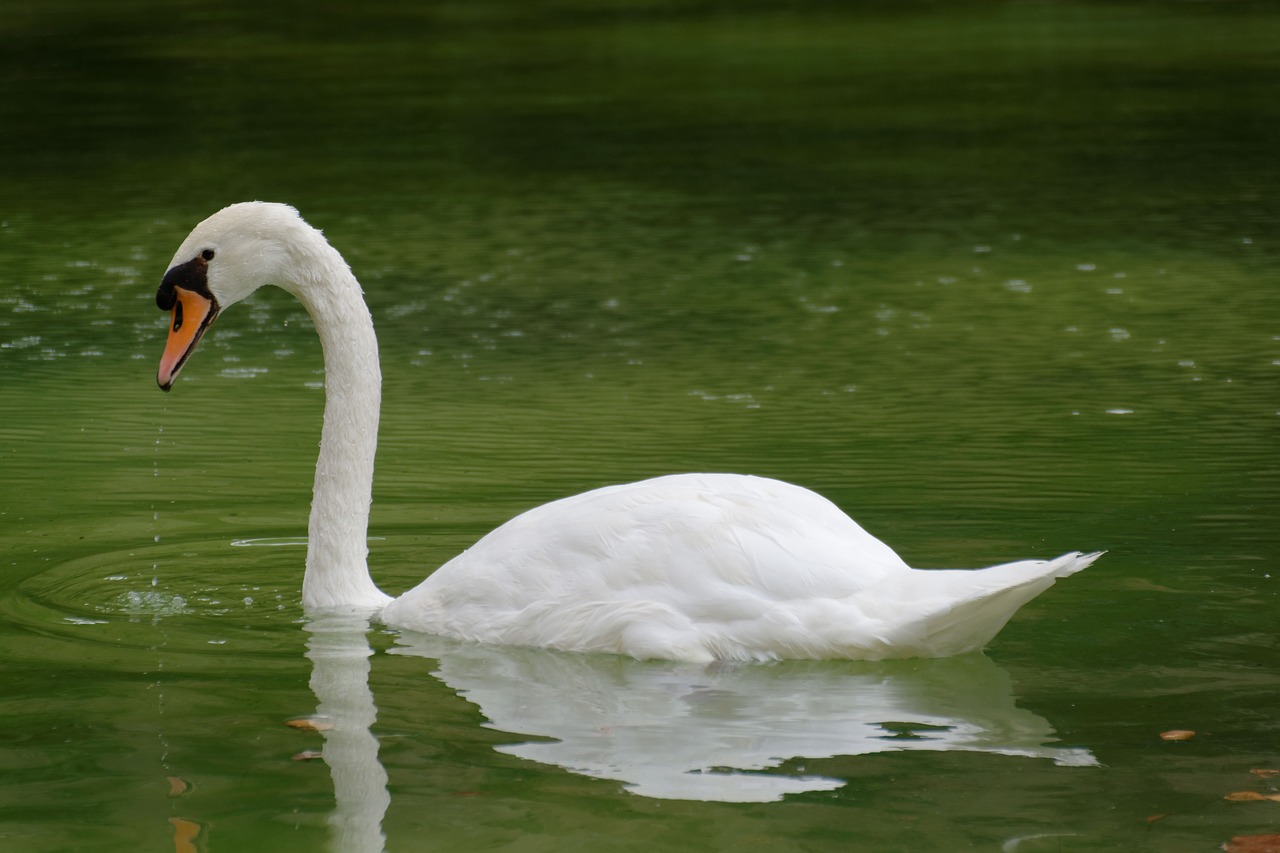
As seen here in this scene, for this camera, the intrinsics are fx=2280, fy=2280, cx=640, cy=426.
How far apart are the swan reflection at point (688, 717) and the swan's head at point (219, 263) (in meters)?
1.11

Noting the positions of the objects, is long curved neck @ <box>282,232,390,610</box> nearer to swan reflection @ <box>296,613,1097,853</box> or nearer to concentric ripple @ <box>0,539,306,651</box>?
concentric ripple @ <box>0,539,306,651</box>

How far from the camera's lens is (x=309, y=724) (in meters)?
5.90

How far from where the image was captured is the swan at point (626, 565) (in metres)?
5.90

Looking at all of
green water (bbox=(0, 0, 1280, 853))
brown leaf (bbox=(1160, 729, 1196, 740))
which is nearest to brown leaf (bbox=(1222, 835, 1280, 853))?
green water (bbox=(0, 0, 1280, 853))

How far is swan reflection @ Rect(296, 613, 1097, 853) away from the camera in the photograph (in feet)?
17.4

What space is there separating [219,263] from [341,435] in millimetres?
646

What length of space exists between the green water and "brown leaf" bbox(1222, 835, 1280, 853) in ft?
0.21

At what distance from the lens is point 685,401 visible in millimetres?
10438

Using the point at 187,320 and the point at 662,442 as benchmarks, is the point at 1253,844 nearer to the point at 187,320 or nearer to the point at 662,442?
the point at 187,320

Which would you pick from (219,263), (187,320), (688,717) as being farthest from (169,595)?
(688,717)

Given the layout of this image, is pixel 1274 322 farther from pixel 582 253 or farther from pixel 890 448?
pixel 582 253

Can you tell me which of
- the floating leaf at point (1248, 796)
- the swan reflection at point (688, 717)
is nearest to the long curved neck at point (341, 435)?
the swan reflection at point (688, 717)

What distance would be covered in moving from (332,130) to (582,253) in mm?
8121

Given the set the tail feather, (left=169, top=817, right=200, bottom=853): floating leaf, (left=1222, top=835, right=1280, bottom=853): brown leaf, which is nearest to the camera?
(left=1222, top=835, right=1280, bottom=853): brown leaf
